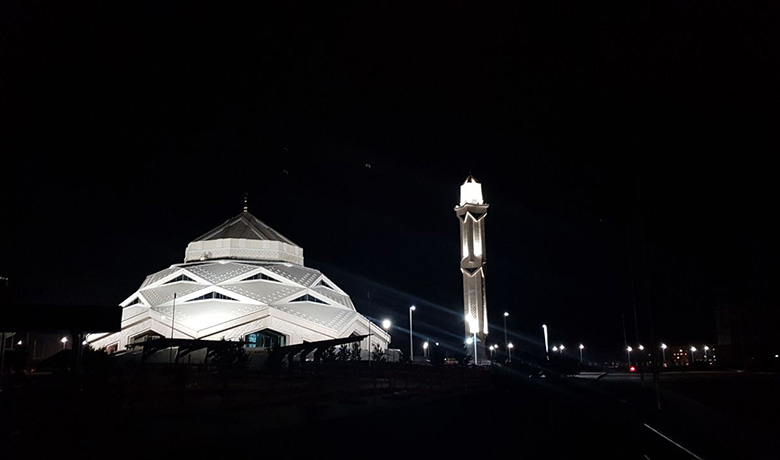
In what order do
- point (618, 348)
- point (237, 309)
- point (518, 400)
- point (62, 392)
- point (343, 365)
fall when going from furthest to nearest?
1. point (618, 348)
2. point (237, 309)
3. point (343, 365)
4. point (518, 400)
5. point (62, 392)

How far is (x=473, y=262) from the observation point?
83.5 m

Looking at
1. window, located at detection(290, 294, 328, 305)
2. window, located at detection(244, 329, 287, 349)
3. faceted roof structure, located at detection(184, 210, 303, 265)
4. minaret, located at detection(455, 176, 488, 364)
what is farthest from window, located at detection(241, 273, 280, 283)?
minaret, located at detection(455, 176, 488, 364)

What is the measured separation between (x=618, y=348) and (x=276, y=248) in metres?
76.2

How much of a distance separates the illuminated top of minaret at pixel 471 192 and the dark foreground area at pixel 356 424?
62924mm

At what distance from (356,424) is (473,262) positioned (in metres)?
68.5

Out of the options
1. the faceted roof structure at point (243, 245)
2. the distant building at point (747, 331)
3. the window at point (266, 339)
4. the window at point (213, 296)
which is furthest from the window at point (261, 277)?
the distant building at point (747, 331)

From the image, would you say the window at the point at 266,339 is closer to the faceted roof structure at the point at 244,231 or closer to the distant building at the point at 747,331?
the faceted roof structure at the point at 244,231

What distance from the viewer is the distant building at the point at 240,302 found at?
206ft

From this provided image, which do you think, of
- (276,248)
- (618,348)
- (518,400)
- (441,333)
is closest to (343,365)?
(518,400)

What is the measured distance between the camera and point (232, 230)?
8531cm

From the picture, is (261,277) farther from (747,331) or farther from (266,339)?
(747,331)

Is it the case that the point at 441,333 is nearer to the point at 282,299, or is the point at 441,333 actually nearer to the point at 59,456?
the point at 282,299

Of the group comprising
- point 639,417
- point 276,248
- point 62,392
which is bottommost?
point 639,417

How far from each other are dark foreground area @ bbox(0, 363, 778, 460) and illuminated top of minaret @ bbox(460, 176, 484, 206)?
6292cm
